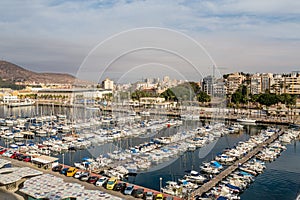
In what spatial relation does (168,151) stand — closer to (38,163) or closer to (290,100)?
(38,163)

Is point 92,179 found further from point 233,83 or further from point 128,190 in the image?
point 233,83

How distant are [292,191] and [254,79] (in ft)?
125

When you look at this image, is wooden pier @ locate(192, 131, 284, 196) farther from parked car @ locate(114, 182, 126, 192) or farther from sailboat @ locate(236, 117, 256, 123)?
sailboat @ locate(236, 117, 256, 123)

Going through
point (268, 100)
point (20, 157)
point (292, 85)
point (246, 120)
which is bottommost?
point (20, 157)

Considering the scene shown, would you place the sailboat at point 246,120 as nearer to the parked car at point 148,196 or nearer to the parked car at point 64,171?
the parked car at point 64,171

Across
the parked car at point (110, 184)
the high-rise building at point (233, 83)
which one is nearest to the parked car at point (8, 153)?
the parked car at point (110, 184)

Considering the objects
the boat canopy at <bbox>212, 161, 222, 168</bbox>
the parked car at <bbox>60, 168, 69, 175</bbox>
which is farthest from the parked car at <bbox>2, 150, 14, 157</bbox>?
the boat canopy at <bbox>212, 161, 222, 168</bbox>

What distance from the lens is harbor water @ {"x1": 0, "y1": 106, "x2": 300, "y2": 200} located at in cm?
930

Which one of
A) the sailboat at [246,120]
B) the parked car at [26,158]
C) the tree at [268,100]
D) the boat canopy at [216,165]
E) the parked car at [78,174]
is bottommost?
the boat canopy at [216,165]

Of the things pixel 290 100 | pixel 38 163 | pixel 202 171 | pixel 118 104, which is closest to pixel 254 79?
pixel 290 100

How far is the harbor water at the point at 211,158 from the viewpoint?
930cm

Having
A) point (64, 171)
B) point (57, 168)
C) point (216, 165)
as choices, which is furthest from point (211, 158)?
point (57, 168)

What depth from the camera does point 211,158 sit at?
13.0 m

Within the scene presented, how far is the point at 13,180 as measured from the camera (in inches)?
298
